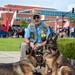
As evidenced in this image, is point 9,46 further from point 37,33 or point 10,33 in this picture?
point 10,33

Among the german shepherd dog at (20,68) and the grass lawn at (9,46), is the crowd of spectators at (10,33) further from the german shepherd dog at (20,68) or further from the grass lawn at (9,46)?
the german shepherd dog at (20,68)

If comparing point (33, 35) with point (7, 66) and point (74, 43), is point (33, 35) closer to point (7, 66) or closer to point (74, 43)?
point (7, 66)

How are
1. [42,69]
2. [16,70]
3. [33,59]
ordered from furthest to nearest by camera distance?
[42,69] → [33,59] → [16,70]

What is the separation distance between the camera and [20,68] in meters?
6.22

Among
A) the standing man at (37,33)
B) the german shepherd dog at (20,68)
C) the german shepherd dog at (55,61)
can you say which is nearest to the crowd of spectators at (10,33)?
the standing man at (37,33)

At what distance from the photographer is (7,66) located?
6.24 meters

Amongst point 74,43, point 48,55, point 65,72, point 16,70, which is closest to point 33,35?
point 48,55

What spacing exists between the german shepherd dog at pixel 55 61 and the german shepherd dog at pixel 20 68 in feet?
2.48

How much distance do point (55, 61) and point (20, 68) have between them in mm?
1325

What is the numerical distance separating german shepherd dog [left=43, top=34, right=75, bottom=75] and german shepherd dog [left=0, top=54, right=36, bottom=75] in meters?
0.76

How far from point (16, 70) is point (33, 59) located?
0.64 m

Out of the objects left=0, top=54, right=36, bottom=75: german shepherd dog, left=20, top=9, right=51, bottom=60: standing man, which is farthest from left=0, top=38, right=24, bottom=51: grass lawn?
left=0, top=54, right=36, bottom=75: german shepherd dog

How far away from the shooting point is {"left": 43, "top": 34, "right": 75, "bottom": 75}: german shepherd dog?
7031 millimetres

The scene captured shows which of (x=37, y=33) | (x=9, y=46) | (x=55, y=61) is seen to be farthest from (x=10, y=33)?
(x=55, y=61)
